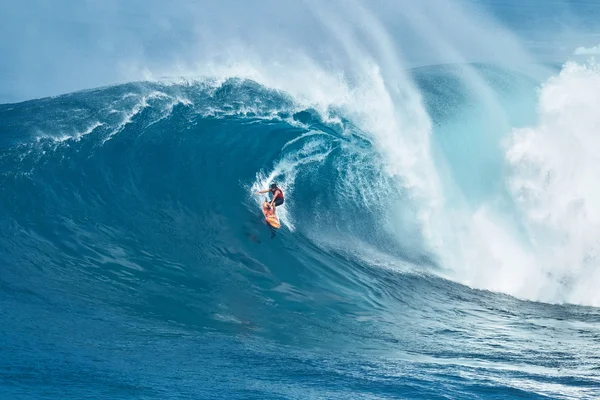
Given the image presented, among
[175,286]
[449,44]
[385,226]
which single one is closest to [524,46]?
[449,44]

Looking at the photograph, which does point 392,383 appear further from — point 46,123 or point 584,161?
point 46,123

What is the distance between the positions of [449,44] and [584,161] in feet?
66.4

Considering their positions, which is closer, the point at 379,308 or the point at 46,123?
the point at 379,308

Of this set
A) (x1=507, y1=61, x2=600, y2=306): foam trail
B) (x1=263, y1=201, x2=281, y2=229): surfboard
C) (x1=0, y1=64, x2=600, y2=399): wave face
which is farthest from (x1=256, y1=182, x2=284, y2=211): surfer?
(x1=507, y1=61, x2=600, y2=306): foam trail

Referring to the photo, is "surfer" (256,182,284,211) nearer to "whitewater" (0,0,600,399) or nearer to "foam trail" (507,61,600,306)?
"whitewater" (0,0,600,399)

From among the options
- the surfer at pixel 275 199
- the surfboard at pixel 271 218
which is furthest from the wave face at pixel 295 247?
the surfer at pixel 275 199

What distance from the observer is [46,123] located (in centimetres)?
1800

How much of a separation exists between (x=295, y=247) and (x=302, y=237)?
0.66m

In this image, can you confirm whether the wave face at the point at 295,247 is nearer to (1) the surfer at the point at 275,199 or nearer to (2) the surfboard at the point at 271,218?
(2) the surfboard at the point at 271,218

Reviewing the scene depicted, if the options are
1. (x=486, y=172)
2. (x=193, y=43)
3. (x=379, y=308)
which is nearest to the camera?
(x=379, y=308)

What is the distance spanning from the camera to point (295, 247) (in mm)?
14969

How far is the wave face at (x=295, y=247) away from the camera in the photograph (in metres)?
9.55

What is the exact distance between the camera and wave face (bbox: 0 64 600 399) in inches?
376

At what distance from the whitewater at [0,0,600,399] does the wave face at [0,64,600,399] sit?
0.05m
